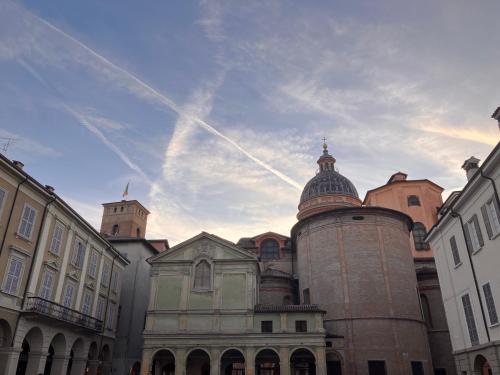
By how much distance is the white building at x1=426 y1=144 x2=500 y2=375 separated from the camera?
17188 mm

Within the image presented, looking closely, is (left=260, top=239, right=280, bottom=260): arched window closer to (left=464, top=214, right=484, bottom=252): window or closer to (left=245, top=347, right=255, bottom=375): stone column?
(left=245, top=347, right=255, bottom=375): stone column

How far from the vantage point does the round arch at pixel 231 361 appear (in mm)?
29303

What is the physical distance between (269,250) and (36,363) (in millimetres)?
26086

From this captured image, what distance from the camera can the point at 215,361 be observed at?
28.3 m

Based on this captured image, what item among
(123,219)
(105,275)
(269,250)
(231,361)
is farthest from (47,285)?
(123,219)

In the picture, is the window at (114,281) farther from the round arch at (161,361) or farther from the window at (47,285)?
the window at (47,285)

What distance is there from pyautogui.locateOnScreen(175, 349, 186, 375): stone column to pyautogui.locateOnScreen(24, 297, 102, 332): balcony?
618cm

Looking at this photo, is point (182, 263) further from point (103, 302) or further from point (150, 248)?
point (150, 248)

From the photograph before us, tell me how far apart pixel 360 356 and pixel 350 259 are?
295 inches

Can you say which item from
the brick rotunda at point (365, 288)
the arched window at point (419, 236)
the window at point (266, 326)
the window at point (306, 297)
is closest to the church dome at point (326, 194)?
the arched window at point (419, 236)

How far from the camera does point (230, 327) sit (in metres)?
29.4

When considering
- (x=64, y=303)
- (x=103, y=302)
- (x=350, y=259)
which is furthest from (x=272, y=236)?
(x=64, y=303)

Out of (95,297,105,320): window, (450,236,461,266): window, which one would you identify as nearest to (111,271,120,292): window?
(95,297,105,320): window

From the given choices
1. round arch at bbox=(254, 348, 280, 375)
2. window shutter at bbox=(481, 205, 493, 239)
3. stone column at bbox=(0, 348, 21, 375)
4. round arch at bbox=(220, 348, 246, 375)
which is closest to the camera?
window shutter at bbox=(481, 205, 493, 239)
